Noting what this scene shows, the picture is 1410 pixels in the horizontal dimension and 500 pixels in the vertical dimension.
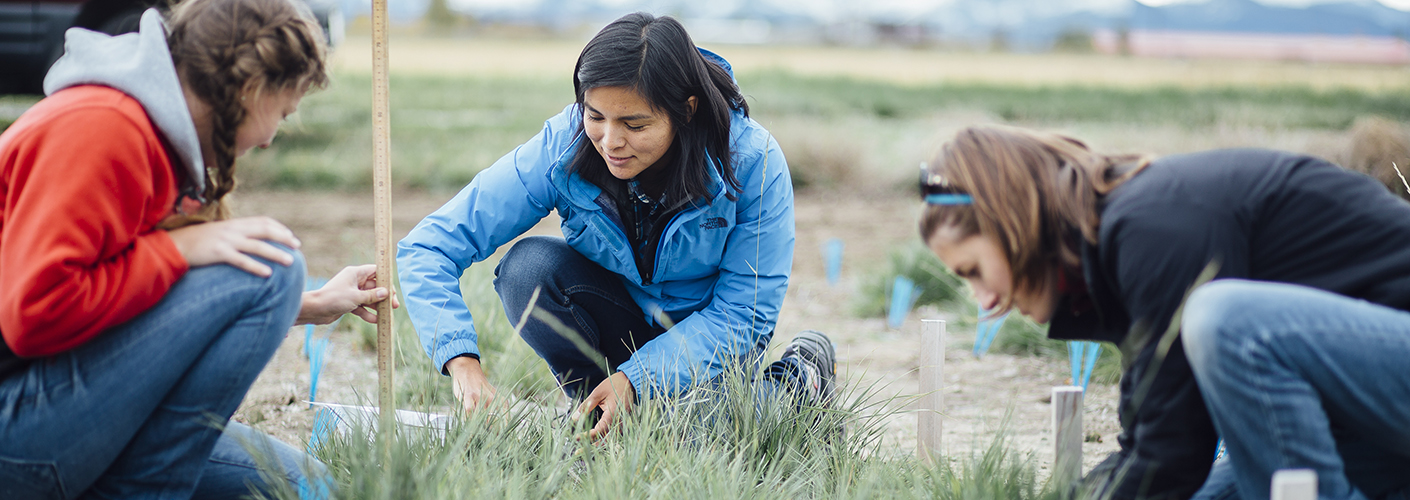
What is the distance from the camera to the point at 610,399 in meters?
2.26

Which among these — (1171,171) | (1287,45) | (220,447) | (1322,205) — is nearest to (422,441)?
(220,447)

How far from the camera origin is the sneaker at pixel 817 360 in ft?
7.82

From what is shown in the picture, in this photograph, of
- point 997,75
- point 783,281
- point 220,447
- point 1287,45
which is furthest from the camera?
point 1287,45

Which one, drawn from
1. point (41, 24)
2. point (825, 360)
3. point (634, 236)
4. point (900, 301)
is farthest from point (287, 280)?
point (41, 24)

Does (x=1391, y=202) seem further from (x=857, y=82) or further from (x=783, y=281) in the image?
(x=857, y=82)

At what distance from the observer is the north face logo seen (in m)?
2.44

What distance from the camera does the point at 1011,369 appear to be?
3680 mm

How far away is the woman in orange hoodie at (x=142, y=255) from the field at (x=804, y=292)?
0.32m

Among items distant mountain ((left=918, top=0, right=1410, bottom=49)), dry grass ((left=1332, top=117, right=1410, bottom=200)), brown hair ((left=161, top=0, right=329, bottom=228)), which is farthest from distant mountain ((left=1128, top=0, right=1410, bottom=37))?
brown hair ((left=161, top=0, right=329, bottom=228))

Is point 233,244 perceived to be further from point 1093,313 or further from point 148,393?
point 1093,313

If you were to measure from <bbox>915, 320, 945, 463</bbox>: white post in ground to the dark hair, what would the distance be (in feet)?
1.90

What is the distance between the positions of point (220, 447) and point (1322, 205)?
1.96m

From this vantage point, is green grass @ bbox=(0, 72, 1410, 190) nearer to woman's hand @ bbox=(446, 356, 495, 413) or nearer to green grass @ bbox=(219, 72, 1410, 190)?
green grass @ bbox=(219, 72, 1410, 190)

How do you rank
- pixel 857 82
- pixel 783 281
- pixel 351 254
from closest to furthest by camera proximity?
pixel 783 281 → pixel 351 254 → pixel 857 82
